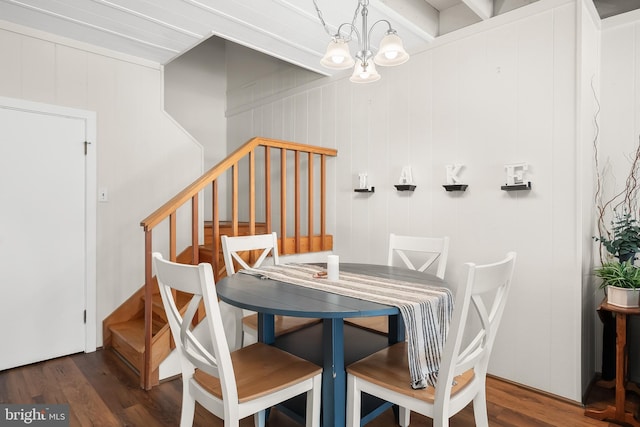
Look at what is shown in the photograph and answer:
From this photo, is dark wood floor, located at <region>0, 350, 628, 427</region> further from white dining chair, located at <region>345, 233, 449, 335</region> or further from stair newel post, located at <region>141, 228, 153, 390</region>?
white dining chair, located at <region>345, 233, 449, 335</region>

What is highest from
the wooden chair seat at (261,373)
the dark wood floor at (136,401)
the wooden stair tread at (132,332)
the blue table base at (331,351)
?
the wooden chair seat at (261,373)

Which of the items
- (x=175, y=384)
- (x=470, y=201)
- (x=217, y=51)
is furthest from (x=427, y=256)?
(x=217, y=51)

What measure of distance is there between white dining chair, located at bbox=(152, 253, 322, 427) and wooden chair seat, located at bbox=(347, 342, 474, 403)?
0.64 feet

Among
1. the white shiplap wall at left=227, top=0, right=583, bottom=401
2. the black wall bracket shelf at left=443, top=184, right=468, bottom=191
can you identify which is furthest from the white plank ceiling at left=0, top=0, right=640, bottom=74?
the black wall bracket shelf at left=443, top=184, right=468, bottom=191

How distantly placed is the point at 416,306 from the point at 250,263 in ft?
5.17

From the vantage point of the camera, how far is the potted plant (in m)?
1.89

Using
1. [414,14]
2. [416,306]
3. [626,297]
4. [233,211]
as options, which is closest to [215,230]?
[233,211]

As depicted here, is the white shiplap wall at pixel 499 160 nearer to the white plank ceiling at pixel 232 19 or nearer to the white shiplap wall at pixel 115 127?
the white plank ceiling at pixel 232 19

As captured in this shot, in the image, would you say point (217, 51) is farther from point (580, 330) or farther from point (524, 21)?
point (580, 330)

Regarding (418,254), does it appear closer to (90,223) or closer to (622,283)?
(622,283)

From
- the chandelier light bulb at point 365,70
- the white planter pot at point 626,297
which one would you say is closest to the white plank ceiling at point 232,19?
the chandelier light bulb at point 365,70

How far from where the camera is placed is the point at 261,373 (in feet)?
4.87

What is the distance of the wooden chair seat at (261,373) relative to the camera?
137 centimetres

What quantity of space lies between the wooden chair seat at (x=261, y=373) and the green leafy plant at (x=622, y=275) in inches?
65.9
